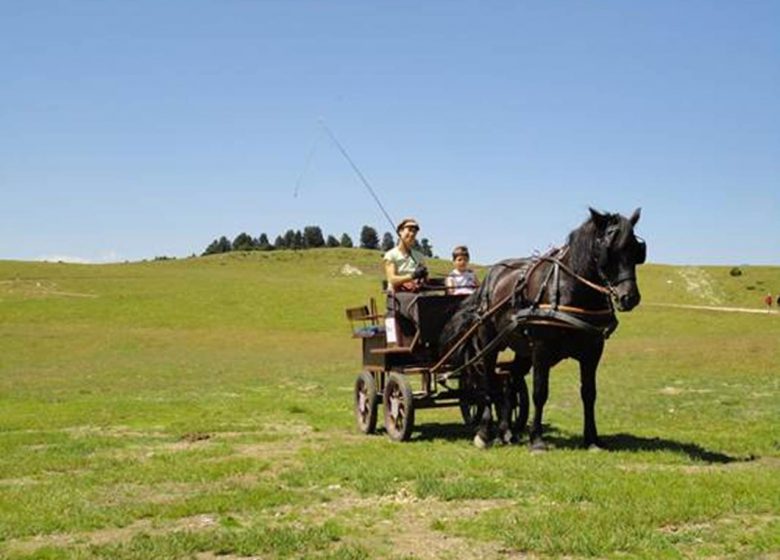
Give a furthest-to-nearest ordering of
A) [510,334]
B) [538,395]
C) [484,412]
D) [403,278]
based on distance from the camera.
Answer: [403,278] < [484,412] < [510,334] < [538,395]

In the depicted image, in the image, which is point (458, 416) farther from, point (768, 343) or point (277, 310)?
point (277, 310)

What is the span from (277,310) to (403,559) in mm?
68352

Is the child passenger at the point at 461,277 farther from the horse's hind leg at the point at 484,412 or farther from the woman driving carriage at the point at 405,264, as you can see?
the horse's hind leg at the point at 484,412

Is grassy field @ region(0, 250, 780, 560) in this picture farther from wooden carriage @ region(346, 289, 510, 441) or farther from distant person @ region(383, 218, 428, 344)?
distant person @ region(383, 218, 428, 344)

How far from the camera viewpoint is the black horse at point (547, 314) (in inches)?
414

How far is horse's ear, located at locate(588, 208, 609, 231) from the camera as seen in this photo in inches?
420

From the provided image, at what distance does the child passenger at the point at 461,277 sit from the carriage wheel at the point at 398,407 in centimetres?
168

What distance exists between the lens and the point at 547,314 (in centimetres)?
1107

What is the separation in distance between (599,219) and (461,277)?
12.4 ft

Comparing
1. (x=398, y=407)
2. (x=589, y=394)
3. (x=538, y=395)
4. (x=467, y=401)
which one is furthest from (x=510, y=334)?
(x=467, y=401)

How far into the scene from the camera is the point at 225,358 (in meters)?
44.4

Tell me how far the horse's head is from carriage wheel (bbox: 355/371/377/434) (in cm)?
551

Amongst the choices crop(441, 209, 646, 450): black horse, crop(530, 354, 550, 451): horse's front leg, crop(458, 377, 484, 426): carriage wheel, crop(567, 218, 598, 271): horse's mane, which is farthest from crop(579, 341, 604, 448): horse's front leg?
crop(458, 377, 484, 426): carriage wheel

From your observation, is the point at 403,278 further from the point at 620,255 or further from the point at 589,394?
the point at 620,255
